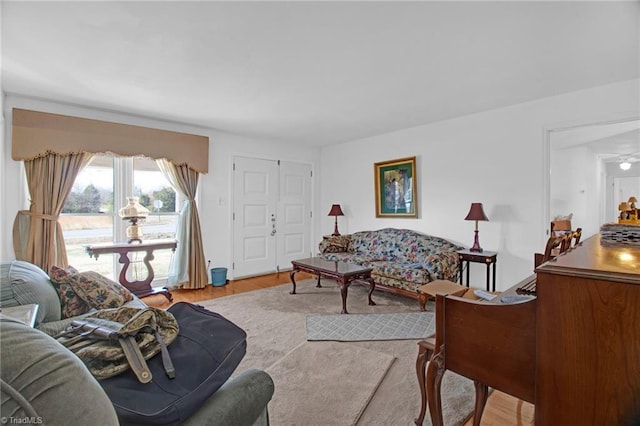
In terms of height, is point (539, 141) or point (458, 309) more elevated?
point (539, 141)

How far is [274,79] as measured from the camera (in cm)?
284

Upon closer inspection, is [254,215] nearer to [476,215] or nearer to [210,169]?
[210,169]

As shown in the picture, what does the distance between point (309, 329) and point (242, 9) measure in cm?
264

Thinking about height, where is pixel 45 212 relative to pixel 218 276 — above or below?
above

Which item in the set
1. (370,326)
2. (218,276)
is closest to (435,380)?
(370,326)

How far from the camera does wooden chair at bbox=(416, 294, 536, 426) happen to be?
1029 millimetres

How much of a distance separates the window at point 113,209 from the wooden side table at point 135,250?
14.4 inches

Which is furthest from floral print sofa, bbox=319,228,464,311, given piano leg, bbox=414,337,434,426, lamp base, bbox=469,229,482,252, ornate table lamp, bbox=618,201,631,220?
piano leg, bbox=414,337,434,426

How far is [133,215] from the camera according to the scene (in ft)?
12.2

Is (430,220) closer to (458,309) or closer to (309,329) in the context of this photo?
(309,329)

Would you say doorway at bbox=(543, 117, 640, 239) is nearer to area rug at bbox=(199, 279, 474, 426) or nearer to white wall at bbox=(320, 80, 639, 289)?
white wall at bbox=(320, 80, 639, 289)

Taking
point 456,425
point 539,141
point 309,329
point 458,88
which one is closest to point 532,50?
point 458,88

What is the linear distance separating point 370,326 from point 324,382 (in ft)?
3.43

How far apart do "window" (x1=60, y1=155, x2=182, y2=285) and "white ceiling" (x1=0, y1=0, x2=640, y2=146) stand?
0.83 meters
